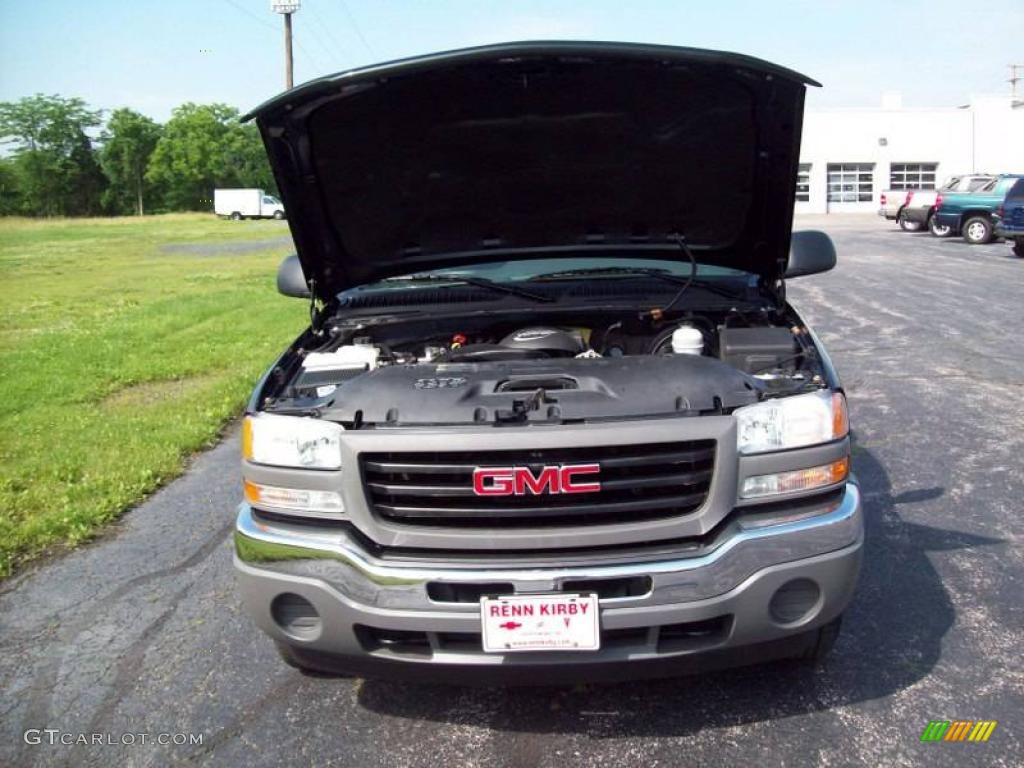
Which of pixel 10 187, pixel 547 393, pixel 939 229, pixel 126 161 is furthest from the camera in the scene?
pixel 126 161

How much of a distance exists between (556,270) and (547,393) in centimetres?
184

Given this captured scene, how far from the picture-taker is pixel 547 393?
2832 millimetres

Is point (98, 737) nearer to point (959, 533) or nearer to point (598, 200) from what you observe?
point (598, 200)

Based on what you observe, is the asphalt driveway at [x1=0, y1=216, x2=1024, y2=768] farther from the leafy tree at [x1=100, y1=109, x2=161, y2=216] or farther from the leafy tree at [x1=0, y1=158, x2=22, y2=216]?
the leafy tree at [x1=100, y1=109, x2=161, y2=216]

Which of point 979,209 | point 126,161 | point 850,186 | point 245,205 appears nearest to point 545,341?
point 979,209

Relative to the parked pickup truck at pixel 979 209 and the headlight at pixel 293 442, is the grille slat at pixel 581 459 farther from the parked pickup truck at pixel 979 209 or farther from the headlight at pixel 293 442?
→ the parked pickup truck at pixel 979 209

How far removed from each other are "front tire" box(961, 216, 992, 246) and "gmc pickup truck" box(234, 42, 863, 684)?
22.4 meters

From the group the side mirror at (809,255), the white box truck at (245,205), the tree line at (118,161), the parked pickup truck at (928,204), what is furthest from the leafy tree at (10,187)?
the side mirror at (809,255)

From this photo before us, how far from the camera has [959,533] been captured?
4402 mm

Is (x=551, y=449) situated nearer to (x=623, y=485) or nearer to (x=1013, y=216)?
(x=623, y=485)

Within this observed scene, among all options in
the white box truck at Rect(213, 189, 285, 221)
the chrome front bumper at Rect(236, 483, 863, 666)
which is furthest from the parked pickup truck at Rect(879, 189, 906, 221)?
the white box truck at Rect(213, 189, 285, 221)

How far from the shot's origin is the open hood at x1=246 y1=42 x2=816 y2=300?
3.41m

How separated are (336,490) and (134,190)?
99.1 m

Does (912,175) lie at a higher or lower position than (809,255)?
higher
